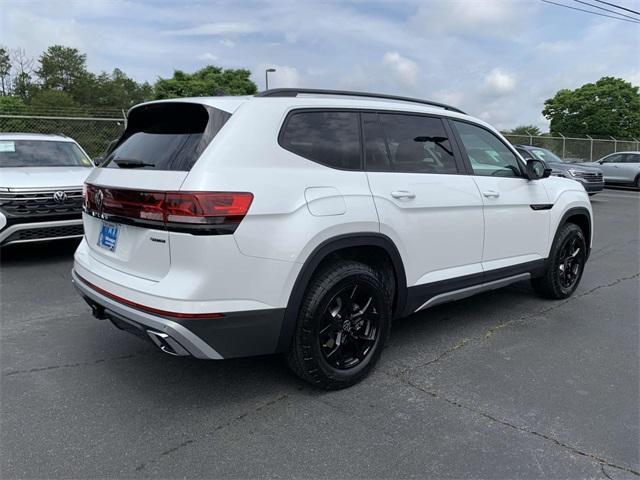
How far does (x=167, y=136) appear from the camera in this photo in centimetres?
317

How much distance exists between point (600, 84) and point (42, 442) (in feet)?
179

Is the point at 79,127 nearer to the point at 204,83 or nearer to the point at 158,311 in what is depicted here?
the point at 158,311

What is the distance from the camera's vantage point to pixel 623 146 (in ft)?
108

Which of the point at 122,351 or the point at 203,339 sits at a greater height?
the point at 203,339

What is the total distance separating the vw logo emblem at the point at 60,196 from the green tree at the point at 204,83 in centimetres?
3361

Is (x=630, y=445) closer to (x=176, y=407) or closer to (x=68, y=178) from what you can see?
(x=176, y=407)

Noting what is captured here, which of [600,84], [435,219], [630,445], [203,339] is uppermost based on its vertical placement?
[600,84]

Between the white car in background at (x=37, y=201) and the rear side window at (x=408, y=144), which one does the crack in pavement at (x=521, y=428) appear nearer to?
the rear side window at (x=408, y=144)

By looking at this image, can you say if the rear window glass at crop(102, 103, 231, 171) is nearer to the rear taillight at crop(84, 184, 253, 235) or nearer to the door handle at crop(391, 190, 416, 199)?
the rear taillight at crop(84, 184, 253, 235)

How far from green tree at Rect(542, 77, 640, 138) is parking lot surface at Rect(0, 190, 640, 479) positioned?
4840 centimetres

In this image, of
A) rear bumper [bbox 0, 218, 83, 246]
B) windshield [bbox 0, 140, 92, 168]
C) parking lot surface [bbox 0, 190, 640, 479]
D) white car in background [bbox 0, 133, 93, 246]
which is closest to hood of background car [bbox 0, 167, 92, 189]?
white car in background [bbox 0, 133, 93, 246]

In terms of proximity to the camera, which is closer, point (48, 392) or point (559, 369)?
point (48, 392)

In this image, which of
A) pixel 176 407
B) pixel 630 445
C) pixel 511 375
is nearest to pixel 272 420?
pixel 176 407

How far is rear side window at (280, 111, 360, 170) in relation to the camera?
10.2 feet
